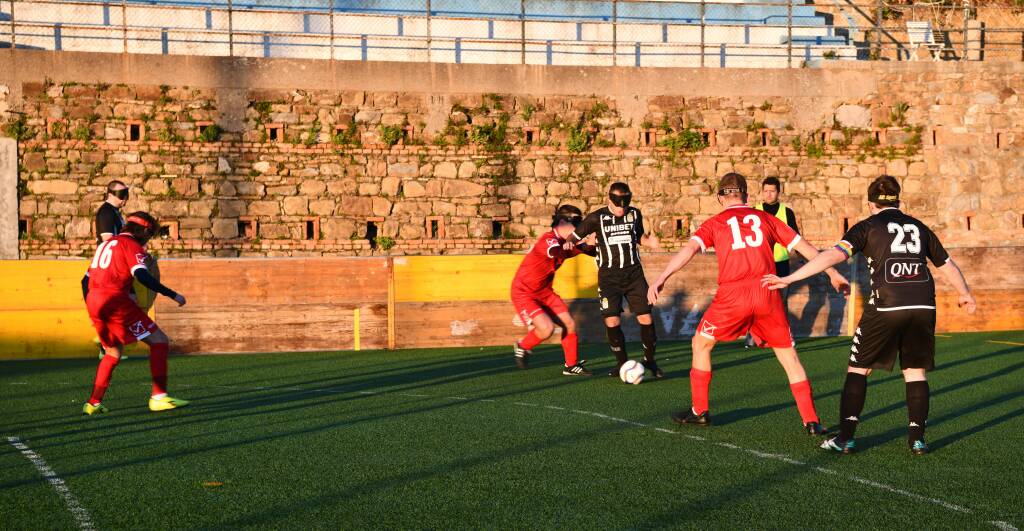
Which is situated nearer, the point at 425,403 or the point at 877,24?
the point at 425,403

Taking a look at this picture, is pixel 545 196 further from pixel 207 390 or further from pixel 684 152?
pixel 207 390

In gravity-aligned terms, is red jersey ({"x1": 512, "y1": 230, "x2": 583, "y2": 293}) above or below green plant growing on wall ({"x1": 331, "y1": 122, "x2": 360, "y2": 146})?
below

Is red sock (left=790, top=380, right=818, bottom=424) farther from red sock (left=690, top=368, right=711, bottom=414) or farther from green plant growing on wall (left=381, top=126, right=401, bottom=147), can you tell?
green plant growing on wall (left=381, top=126, right=401, bottom=147)

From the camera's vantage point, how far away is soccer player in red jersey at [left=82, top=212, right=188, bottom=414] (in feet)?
31.5

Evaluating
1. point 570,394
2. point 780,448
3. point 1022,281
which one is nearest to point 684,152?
point 1022,281

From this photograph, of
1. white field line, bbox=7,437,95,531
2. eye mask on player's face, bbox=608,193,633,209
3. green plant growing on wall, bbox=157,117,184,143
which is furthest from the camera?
green plant growing on wall, bbox=157,117,184,143

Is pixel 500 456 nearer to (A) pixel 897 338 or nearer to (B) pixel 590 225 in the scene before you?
(A) pixel 897 338

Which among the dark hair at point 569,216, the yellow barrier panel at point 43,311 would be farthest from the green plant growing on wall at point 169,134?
the dark hair at point 569,216

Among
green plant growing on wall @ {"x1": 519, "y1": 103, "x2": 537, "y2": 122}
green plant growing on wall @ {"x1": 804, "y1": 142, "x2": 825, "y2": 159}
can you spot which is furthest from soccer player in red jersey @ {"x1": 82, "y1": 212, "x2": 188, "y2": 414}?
green plant growing on wall @ {"x1": 804, "y1": 142, "x2": 825, "y2": 159}

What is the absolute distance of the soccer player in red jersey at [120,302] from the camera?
960 centimetres

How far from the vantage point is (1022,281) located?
17.9 meters

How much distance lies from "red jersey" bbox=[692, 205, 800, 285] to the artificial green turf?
122cm

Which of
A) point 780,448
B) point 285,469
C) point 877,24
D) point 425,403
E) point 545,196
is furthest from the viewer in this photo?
point 877,24

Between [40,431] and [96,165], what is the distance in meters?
13.0
